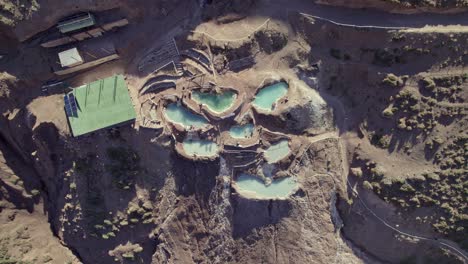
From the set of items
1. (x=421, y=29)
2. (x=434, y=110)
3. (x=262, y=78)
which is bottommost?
(x=434, y=110)

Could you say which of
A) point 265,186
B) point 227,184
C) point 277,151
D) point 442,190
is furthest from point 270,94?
point 442,190

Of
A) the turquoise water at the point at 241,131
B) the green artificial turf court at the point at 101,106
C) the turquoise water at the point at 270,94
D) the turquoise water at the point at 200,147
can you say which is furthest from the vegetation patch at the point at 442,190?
the green artificial turf court at the point at 101,106

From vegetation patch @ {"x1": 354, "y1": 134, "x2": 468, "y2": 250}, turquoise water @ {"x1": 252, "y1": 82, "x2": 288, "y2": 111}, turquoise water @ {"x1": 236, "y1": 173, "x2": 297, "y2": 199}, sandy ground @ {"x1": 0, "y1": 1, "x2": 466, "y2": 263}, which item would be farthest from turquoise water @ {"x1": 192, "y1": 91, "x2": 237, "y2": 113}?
vegetation patch @ {"x1": 354, "y1": 134, "x2": 468, "y2": 250}

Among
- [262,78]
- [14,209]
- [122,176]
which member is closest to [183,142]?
[122,176]

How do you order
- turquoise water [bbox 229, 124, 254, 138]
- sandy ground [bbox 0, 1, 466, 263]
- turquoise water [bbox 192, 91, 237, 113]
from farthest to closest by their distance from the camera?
turquoise water [bbox 192, 91, 237, 113], turquoise water [bbox 229, 124, 254, 138], sandy ground [bbox 0, 1, 466, 263]

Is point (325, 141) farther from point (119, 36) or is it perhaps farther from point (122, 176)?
point (119, 36)

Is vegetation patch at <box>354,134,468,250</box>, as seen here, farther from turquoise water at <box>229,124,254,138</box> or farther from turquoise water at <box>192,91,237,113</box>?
turquoise water at <box>192,91,237,113</box>

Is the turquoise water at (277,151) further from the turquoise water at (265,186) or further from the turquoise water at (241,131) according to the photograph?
the turquoise water at (241,131)

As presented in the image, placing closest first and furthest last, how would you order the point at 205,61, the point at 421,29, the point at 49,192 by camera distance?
1. the point at 421,29
2. the point at 205,61
3. the point at 49,192
